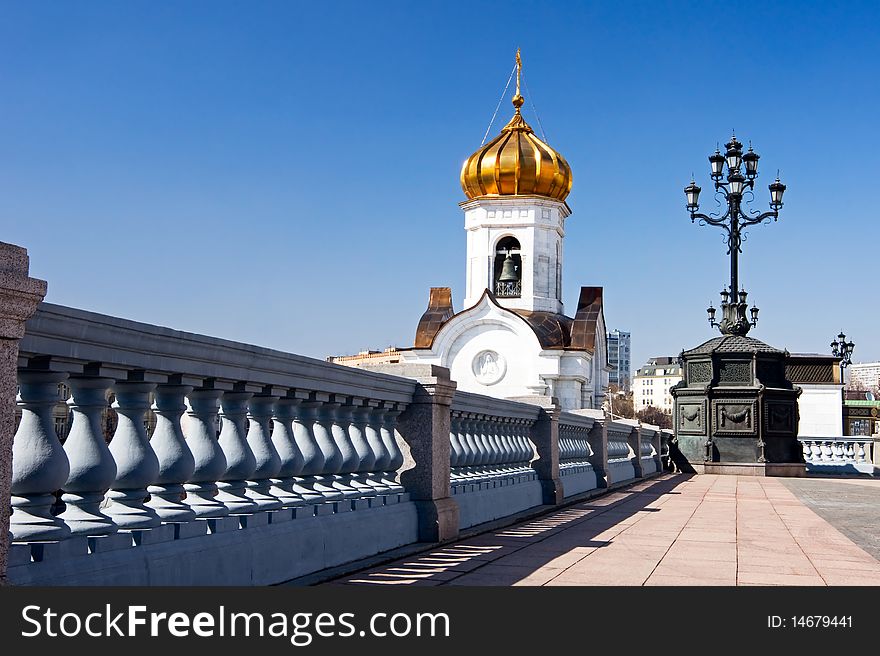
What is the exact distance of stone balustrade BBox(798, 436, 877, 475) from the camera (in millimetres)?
29469

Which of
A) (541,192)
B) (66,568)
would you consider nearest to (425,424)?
(66,568)

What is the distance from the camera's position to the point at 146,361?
4730mm

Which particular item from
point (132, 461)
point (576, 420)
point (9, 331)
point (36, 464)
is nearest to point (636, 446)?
point (576, 420)

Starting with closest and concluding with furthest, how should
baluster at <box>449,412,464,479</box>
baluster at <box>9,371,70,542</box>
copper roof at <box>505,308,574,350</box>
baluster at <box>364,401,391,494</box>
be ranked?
1. baluster at <box>9,371,70,542</box>
2. baluster at <box>364,401,391,494</box>
3. baluster at <box>449,412,464,479</box>
4. copper roof at <box>505,308,574,350</box>

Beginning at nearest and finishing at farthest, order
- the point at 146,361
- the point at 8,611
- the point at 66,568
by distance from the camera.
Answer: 1. the point at 8,611
2. the point at 66,568
3. the point at 146,361

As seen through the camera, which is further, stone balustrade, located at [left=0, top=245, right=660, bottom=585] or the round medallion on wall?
the round medallion on wall

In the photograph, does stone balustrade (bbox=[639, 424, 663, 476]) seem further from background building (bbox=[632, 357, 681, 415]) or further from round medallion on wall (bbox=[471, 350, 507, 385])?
background building (bbox=[632, 357, 681, 415])

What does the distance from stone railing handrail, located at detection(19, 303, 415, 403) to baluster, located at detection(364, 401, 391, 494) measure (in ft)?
2.99

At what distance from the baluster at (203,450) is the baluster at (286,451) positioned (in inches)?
32.9

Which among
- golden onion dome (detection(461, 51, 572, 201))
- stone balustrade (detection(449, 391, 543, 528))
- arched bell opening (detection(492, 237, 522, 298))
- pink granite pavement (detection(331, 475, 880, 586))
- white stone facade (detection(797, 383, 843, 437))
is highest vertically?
golden onion dome (detection(461, 51, 572, 201))

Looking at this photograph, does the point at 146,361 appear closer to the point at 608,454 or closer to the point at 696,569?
the point at 696,569

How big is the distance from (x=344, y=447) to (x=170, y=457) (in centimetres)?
229

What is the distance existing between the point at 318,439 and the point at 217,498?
132 cm

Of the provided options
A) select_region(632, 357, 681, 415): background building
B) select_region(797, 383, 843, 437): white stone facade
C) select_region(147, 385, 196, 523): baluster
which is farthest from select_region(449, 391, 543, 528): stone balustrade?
select_region(632, 357, 681, 415): background building
